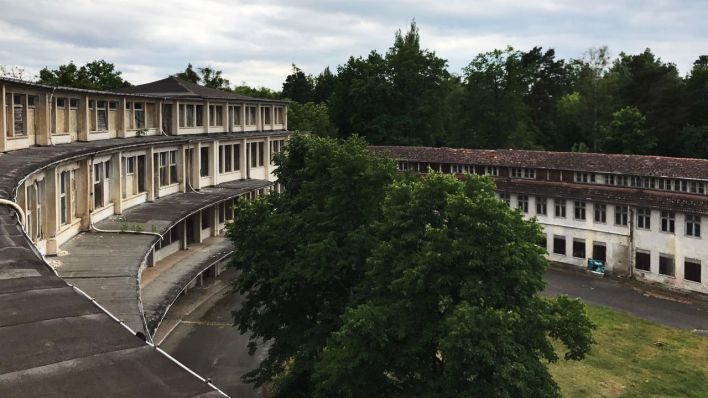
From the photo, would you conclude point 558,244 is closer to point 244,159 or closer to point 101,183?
point 244,159

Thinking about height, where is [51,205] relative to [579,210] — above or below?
above

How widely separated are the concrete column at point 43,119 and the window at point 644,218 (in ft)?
131

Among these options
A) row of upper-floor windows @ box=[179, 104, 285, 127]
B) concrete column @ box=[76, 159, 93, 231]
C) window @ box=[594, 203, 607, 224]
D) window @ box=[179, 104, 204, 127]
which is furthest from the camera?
window @ box=[594, 203, 607, 224]

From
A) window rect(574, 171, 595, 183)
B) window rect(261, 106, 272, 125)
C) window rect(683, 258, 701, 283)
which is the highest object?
window rect(261, 106, 272, 125)

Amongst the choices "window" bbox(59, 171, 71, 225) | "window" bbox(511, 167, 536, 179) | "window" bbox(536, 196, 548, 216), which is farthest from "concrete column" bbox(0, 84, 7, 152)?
"window" bbox(511, 167, 536, 179)

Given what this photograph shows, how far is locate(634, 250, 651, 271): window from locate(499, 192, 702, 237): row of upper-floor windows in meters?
1.94

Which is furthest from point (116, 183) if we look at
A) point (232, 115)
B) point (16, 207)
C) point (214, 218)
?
point (232, 115)

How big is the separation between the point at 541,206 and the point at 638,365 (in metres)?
23.9

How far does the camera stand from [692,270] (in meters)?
43.8

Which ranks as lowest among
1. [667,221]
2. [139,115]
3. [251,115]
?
[667,221]

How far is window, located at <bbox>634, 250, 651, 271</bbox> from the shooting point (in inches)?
1829

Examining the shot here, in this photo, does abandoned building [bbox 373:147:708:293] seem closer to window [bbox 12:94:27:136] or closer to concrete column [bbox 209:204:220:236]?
concrete column [bbox 209:204:220:236]

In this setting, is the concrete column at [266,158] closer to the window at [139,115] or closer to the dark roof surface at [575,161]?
the dark roof surface at [575,161]

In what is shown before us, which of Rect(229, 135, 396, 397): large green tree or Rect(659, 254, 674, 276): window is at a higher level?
Rect(229, 135, 396, 397): large green tree
